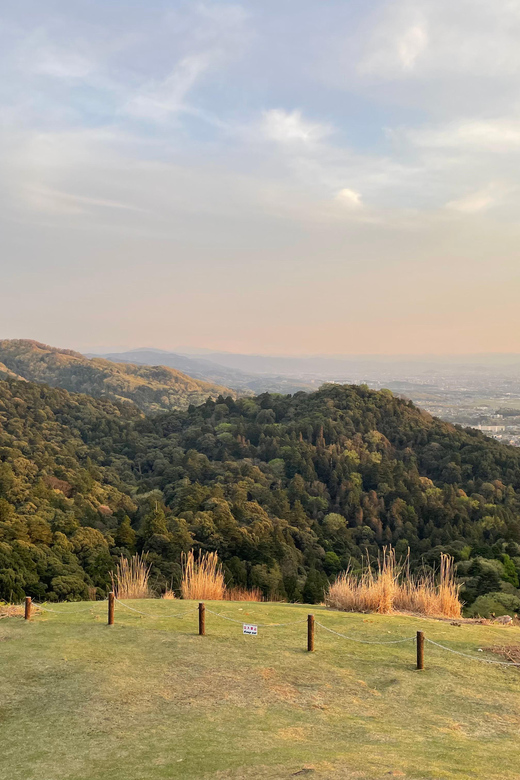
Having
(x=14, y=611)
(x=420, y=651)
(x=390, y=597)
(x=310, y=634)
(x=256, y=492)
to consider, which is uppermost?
(x=420, y=651)

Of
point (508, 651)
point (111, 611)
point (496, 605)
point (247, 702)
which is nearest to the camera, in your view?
point (247, 702)

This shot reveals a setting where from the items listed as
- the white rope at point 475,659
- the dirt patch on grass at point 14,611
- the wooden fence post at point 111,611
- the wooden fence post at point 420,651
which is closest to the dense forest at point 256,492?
the dirt patch on grass at point 14,611

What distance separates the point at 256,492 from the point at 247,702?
67008 mm

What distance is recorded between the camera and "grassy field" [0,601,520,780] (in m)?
5.54

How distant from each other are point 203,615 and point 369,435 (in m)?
90.9

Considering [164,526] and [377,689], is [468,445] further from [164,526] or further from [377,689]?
[377,689]

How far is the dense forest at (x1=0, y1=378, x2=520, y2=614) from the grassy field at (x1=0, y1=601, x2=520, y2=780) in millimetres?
14953

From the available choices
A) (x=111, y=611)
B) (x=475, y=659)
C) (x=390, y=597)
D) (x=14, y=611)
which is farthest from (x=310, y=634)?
(x=14, y=611)

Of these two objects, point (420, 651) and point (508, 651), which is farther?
point (508, 651)

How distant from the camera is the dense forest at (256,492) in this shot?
3669cm

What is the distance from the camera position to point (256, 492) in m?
73.8

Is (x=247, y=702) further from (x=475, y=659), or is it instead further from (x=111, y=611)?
(x=111, y=611)

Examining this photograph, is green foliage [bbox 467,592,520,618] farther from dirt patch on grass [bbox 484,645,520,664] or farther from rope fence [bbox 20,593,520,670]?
rope fence [bbox 20,593,520,670]

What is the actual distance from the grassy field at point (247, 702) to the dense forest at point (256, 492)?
15.0m
